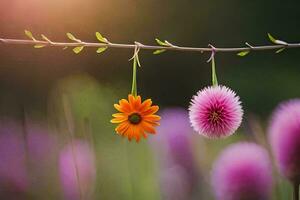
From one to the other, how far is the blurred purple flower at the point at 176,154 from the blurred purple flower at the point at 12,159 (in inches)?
17.0

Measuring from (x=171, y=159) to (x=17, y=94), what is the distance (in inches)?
21.1

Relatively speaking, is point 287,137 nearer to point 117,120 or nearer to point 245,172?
point 245,172

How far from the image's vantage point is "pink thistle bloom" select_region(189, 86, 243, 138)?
5.92 ft

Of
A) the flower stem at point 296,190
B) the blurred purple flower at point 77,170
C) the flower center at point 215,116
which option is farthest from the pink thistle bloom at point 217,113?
the blurred purple flower at point 77,170

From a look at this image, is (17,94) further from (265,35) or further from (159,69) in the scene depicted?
(265,35)

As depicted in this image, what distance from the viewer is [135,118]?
1.85 meters

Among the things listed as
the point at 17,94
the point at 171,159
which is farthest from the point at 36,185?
the point at 171,159

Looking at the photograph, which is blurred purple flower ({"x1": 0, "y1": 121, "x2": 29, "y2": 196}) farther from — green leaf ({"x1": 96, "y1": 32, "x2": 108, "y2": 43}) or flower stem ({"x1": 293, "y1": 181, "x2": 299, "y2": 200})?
flower stem ({"x1": 293, "y1": 181, "x2": 299, "y2": 200})

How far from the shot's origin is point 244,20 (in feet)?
6.31

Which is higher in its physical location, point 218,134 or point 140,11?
point 140,11

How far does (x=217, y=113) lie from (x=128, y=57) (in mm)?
345

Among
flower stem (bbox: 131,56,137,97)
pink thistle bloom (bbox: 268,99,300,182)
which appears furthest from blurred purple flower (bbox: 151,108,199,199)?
pink thistle bloom (bbox: 268,99,300,182)

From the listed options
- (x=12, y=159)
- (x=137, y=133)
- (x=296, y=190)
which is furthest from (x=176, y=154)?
(x=12, y=159)

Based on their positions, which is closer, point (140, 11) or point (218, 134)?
point (218, 134)
